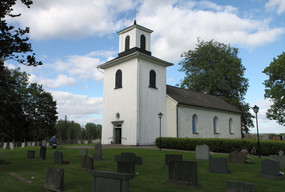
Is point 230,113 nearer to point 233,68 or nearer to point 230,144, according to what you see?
point 233,68

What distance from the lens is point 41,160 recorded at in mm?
12711

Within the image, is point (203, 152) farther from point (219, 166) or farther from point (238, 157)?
point (219, 166)

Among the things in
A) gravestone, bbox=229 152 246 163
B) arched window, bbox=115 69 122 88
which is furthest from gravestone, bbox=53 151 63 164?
arched window, bbox=115 69 122 88

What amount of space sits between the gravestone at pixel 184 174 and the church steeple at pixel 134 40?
21.0 m

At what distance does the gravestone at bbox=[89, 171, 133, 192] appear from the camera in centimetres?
505

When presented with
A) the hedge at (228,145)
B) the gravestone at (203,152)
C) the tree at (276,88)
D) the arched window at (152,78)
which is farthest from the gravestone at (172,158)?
the tree at (276,88)

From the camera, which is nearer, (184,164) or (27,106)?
(184,164)

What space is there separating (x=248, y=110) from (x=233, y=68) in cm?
873

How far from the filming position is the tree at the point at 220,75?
40.5 meters

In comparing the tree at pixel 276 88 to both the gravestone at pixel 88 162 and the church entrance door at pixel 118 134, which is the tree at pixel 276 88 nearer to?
the church entrance door at pixel 118 134

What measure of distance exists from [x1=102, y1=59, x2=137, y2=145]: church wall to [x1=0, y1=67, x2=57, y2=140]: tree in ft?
78.6

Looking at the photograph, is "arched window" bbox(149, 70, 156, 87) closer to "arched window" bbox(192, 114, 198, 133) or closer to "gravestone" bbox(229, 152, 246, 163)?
"arched window" bbox(192, 114, 198, 133)

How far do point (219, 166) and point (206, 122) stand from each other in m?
22.6

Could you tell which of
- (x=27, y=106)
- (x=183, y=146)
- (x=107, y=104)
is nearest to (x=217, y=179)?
(x=183, y=146)
